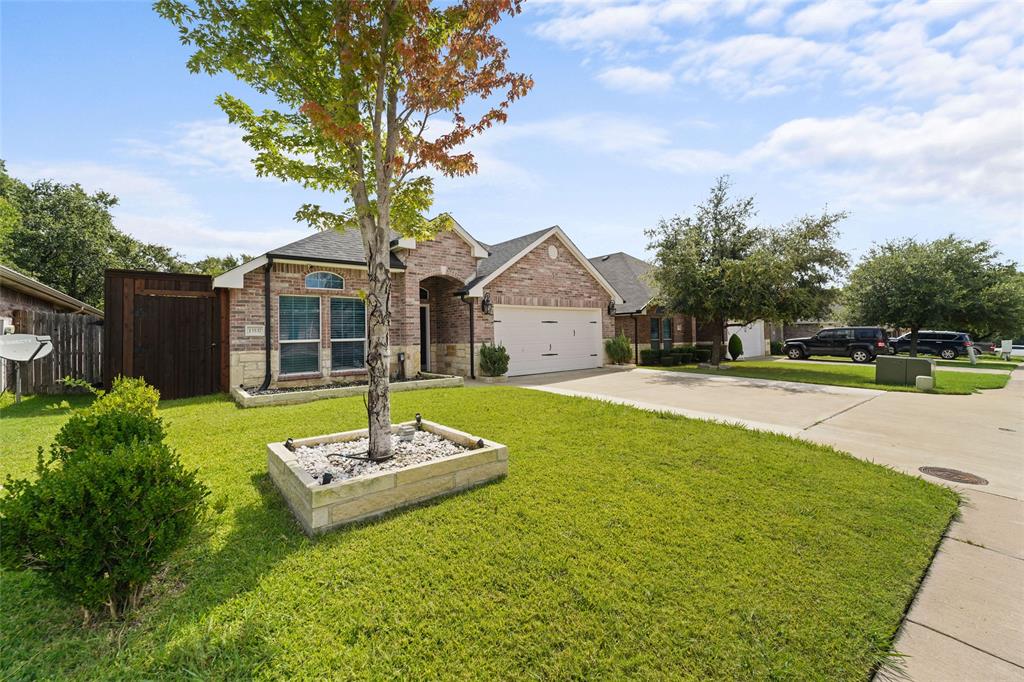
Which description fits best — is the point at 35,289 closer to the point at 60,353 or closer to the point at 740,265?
the point at 60,353

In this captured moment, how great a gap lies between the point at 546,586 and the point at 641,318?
1830cm

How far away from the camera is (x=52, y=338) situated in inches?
419

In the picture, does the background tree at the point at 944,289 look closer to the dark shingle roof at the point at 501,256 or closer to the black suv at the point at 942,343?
the black suv at the point at 942,343

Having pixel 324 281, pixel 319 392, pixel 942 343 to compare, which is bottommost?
pixel 319 392

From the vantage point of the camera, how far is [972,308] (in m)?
18.3

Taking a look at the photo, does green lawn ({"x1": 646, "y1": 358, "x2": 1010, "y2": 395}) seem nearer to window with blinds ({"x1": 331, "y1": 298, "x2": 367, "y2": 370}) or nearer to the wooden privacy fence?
window with blinds ({"x1": 331, "y1": 298, "x2": 367, "y2": 370})

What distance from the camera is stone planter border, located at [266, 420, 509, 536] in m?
3.51

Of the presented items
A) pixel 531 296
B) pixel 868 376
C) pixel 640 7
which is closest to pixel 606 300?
pixel 531 296

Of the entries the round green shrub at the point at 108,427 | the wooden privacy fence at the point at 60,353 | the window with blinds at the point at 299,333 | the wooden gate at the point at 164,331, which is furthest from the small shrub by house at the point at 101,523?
the wooden privacy fence at the point at 60,353

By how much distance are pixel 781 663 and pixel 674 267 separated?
51.7ft

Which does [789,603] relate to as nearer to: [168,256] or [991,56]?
[991,56]

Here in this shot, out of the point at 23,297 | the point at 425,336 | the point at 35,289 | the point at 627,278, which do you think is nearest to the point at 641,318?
the point at 627,278

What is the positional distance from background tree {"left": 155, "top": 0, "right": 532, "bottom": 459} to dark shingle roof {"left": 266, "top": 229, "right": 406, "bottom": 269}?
5.78 m

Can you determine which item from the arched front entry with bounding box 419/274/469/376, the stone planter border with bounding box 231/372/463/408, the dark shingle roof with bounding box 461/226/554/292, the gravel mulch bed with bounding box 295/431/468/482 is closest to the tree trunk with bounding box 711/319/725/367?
the dark shingle roof with bounding box 461/226/554/292
